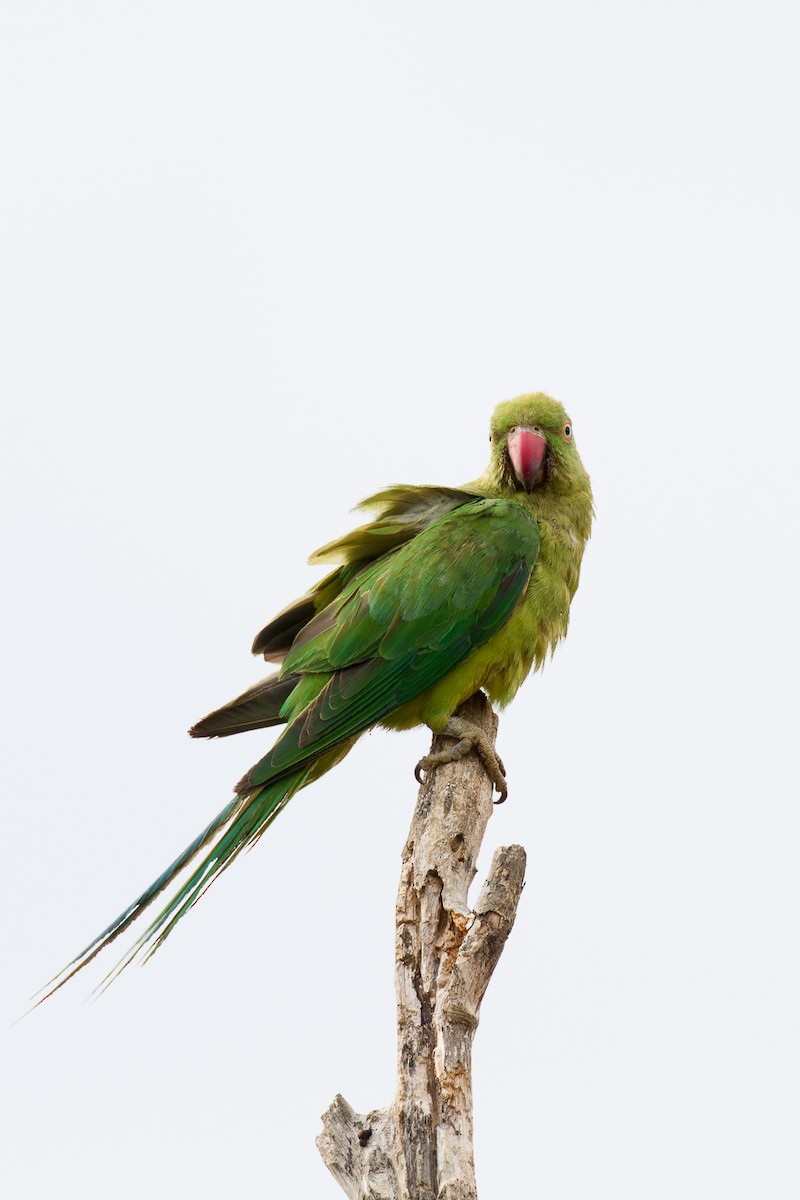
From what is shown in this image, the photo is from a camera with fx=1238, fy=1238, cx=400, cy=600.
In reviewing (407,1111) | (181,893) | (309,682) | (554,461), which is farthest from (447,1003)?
(554,461)

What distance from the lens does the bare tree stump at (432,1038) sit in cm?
401

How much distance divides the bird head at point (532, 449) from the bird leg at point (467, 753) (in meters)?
1.22

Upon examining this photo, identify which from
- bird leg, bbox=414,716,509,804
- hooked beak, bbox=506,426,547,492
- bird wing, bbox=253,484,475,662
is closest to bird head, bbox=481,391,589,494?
hooked beak, bbox=506,426,547,492

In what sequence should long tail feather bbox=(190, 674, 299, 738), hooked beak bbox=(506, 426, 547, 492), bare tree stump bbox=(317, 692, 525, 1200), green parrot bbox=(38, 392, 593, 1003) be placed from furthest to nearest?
1. hooked beak bbox=(506, 426, 547, 492)
2. long tail feather bbox=(190, 674, 299, 738)
3. green parrot bbox=(38, 392, 593, 1003)
4. bare tree stump bbox=(317, 692, 525, 1200)

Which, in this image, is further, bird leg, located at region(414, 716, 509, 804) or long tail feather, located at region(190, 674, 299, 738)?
long tail feather, located at region(190, 674, 299, 738)

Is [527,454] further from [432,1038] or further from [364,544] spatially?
[432,1038]

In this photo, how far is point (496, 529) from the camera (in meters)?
5.29

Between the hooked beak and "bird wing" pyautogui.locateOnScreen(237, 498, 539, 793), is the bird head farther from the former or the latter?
"bird wing" pyautogui.locateOnScreen(237, 498, 539, 793)

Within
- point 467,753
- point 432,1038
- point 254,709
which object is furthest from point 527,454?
point 432,1038

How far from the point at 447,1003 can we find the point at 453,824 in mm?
758

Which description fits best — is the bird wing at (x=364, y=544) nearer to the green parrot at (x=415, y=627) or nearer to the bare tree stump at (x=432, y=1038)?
the green parrot at (x=415, y=627)

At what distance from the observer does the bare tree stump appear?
4.01 m

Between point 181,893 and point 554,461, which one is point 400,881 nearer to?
point 181,893

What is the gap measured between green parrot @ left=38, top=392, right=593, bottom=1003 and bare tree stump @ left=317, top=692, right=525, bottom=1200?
676 millimetres
